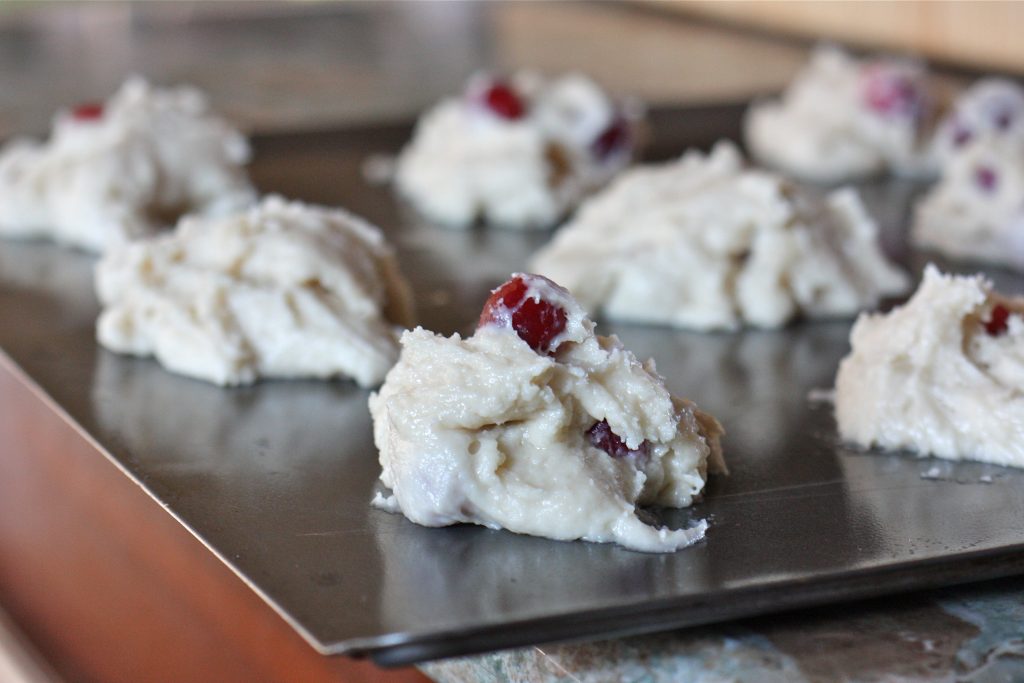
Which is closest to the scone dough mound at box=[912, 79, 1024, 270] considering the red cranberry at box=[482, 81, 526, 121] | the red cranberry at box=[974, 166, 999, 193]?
the red cranberry at box=[974, 166, 999, 193]

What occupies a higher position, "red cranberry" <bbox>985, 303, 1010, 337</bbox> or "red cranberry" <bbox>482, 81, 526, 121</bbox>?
"red cranberry" <bbox>985, 303, 1010, 337</bbox>

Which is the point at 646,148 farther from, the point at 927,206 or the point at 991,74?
the point at 991,74

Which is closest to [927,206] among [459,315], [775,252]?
[775,252]

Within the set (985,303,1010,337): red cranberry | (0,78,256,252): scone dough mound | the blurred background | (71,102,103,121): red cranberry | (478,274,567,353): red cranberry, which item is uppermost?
(478,274,567,353): red cranberry

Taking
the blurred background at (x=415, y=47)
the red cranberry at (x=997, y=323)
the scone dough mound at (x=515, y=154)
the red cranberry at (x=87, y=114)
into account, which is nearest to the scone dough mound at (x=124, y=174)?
the red cranberry at (x=87, y=114)

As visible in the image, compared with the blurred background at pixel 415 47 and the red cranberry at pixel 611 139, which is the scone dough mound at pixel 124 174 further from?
the blurred background at pixel 415 47

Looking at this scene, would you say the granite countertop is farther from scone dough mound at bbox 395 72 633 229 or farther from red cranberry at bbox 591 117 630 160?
red cranberry at bbox 591 117 630 160
